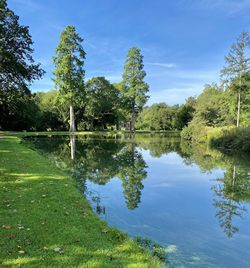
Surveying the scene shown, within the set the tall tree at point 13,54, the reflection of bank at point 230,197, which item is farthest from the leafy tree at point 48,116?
the reflection of bank at point 230,197

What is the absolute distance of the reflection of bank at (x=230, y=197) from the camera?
6.84 meters

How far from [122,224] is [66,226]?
1661mm

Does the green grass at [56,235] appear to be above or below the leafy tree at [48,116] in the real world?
→ below

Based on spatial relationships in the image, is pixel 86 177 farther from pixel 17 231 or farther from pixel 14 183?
pixel 17 231

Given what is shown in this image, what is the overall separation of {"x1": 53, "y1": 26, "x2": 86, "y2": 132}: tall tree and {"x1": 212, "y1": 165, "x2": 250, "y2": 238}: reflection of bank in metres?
33.6

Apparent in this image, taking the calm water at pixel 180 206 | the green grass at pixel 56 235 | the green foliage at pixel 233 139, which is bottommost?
the calm water at pixel 180 206

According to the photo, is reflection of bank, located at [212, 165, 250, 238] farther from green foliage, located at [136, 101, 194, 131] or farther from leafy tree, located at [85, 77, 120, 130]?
green foliage, located at [136, 101, 194, 131]

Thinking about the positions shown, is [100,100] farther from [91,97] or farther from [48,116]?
[48,116]

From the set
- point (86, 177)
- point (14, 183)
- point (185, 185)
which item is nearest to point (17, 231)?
point (14, 183)

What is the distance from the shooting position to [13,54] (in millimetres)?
20250

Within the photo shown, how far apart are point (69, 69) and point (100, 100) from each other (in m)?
13.7

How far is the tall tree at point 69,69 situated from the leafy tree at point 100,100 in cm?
1044

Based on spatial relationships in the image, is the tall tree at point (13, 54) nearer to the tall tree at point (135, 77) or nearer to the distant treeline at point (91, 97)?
the distant treeline at point (91, 97)

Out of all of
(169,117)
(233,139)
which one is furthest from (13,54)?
(169,117)
